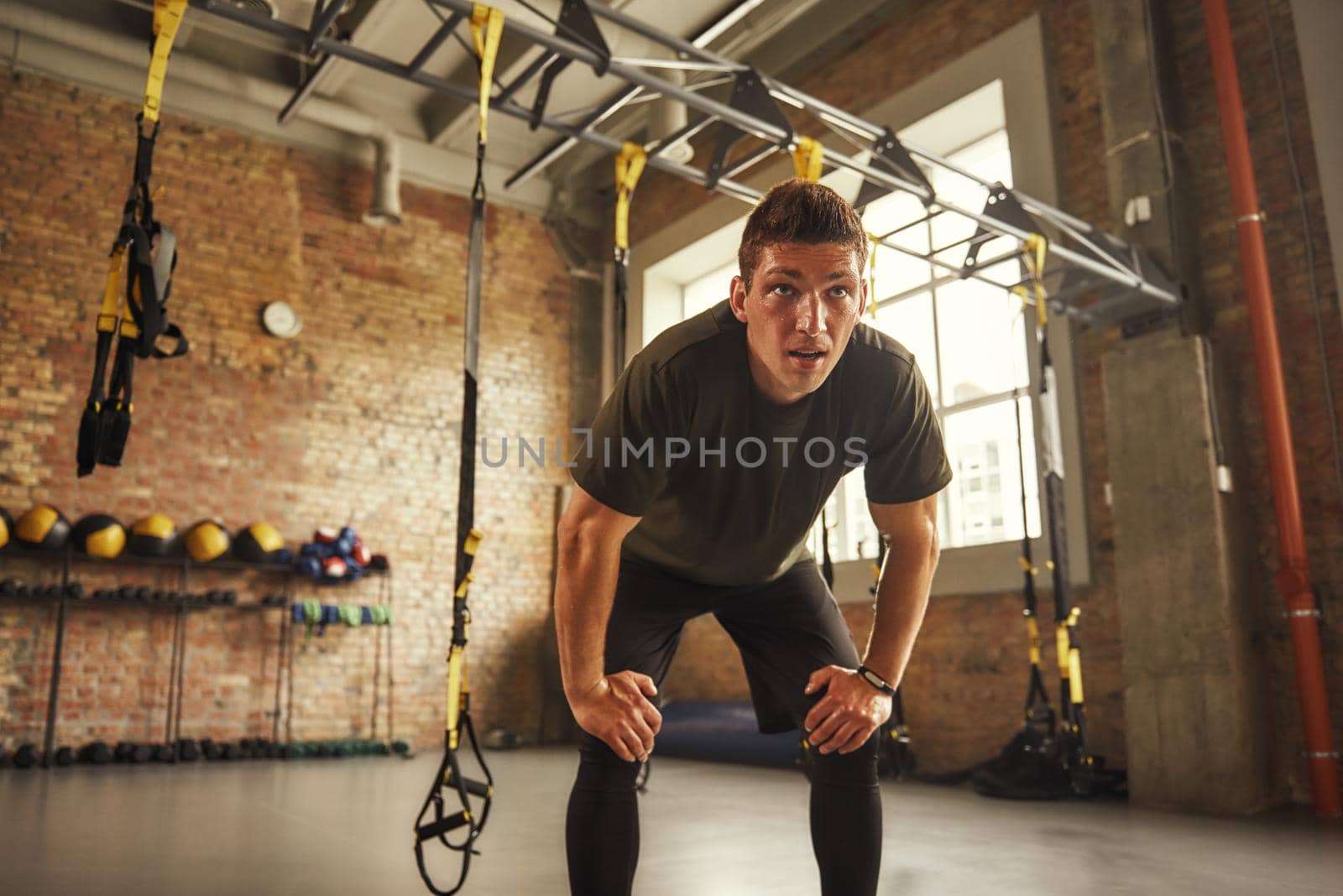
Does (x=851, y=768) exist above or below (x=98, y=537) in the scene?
below

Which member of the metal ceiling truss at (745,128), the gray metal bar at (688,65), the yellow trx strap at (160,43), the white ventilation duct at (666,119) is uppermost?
the white ventilation duct at (666,119)

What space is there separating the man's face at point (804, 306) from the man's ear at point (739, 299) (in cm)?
5

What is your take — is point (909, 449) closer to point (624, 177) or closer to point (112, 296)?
point (112, 296)

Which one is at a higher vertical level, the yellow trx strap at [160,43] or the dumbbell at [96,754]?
the yellow trx strap at [160,43]

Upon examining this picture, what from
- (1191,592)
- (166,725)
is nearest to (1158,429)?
(1191,592)

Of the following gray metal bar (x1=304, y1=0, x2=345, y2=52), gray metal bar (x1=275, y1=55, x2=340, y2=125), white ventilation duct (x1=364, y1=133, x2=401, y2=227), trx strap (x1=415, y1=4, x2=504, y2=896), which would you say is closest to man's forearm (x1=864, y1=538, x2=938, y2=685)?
trx strap (x1=415, y1=4, x2=504, y2=896)

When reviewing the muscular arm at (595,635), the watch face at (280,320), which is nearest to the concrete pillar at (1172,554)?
the muscular arm at (595,635)

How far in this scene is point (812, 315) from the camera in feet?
5.43

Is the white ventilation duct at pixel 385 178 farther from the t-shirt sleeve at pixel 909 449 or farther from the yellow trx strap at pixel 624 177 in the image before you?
the t-shirt sleeve at pixel 909 449

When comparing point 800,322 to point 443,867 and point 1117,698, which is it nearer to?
point 443,867

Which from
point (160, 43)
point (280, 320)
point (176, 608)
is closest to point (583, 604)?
point (160, 43)

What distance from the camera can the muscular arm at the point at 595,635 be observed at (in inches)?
64.4

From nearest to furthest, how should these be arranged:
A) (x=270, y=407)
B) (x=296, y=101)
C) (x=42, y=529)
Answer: (x=42, y=529)
(x=296, y=101)
(x=270, y=407)

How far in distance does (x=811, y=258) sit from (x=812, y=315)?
0.32 ft
